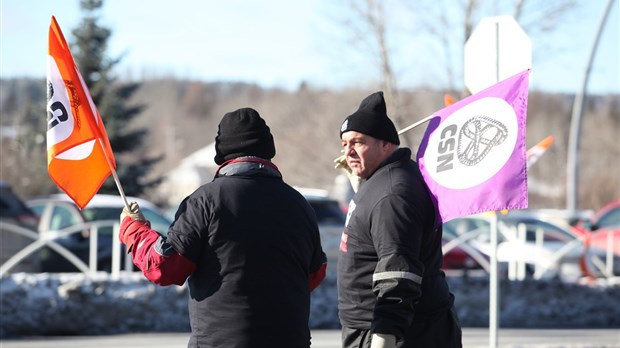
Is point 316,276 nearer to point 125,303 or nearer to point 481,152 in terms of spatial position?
point 481,152

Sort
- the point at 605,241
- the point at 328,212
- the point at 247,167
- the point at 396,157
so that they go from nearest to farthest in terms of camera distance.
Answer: the point at 247,167 → the point at 396,157 → the point at 328,212 → the point at 605,241

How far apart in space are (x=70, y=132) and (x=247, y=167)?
3.90 ft

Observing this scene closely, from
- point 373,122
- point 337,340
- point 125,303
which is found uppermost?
point 373,122

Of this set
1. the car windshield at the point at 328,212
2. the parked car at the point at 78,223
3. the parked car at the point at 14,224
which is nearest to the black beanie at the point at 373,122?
the parked car at the point at 14,224

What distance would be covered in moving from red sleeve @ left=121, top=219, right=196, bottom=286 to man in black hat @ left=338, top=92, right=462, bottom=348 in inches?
33.5

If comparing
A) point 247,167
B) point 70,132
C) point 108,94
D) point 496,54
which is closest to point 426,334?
point 247,167

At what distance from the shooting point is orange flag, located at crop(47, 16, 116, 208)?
536cm

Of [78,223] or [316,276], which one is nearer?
[316,276]

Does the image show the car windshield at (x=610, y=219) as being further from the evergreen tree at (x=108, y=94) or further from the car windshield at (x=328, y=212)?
the evergreen tree at (x=108, y=94)

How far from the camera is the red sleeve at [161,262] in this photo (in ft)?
14.6

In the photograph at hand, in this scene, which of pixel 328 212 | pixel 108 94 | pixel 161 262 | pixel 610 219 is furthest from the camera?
pixel 108 94

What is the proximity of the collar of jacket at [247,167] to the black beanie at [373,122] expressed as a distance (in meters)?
0.56

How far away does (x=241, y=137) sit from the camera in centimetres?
471

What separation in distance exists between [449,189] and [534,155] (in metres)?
4.15
